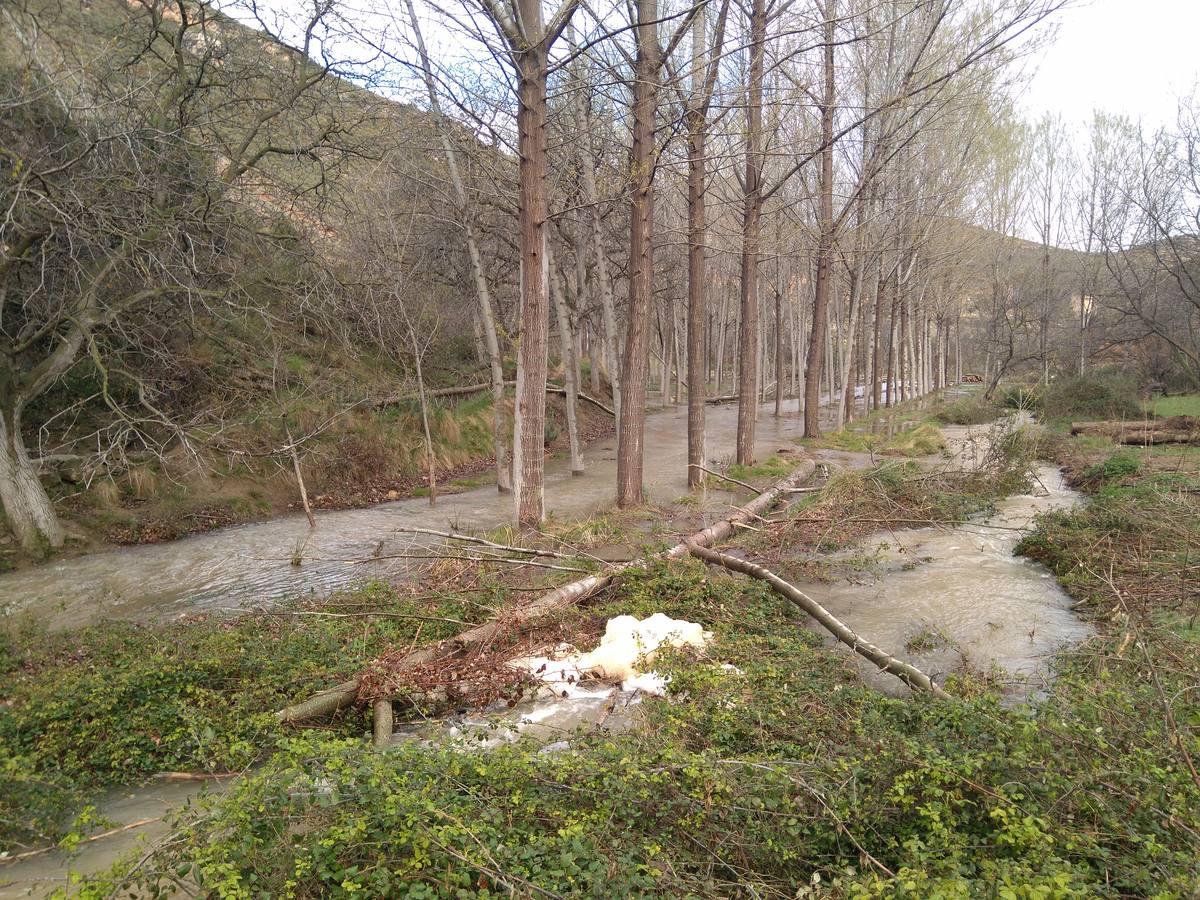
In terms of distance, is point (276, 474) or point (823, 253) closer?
point (276, 474)

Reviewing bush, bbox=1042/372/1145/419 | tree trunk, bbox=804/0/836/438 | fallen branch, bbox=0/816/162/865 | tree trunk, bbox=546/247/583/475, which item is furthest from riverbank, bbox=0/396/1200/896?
bush, bbox=1042/372/1145/419

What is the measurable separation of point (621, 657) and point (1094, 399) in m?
25.1

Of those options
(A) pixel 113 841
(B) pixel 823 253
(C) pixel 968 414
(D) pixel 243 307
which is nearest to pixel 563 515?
(D) pixel 243 307

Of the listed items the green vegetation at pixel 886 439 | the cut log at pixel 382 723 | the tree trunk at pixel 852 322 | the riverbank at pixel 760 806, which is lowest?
the cut log at pixel 382 723

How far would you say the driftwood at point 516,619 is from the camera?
5.30m

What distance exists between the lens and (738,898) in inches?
119

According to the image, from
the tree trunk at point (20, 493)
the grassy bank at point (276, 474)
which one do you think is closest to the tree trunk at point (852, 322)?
the grassy bank at point (276, 474)

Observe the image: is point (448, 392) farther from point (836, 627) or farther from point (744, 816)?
point (744, 816)

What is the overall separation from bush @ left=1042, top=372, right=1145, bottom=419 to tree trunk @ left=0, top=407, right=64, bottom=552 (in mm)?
28298

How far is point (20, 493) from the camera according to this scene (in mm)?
10477

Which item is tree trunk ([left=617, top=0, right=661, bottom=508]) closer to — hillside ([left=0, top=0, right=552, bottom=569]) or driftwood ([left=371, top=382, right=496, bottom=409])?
hillside ([left=0, top=0, right=552, bottom=569])

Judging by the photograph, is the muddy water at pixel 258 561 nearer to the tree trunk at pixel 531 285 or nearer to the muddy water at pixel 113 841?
the tree trunk at pixel 531 285

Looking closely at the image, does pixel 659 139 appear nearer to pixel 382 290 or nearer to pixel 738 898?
pixel 382 290

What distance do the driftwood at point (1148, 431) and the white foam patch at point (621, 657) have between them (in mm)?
16840
